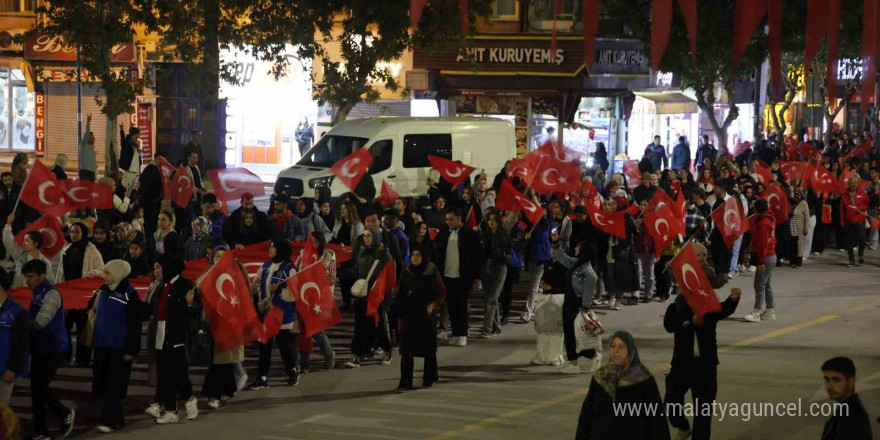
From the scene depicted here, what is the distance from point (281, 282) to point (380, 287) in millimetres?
1353

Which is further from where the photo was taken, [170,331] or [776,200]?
[776,200]

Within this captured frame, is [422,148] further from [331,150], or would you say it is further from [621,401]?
[621,401]

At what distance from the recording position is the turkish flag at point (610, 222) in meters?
17.6

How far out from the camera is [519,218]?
59.2 ft

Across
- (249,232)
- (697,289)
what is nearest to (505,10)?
(249,232)

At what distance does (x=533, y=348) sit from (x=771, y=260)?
12.3ft

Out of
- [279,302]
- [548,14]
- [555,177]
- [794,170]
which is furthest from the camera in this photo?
[548,14]

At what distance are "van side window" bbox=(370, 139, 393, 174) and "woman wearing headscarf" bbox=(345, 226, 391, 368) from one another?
10781mm

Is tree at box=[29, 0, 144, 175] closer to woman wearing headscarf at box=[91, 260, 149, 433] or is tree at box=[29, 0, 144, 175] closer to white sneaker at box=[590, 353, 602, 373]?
white sneaker at box=[590, 353, 602, 373]

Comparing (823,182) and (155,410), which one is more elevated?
(823,182)

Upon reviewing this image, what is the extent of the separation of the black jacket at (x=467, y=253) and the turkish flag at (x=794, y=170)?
10.7 metres

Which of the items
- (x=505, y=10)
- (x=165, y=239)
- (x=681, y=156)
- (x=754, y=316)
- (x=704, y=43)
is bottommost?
(x=754, y=316)

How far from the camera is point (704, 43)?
111 ft

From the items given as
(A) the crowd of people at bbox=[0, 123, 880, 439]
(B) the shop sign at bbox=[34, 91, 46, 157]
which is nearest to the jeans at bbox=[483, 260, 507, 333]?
(A) the crowd of people at bbox=[0, 123, 880, 439]
